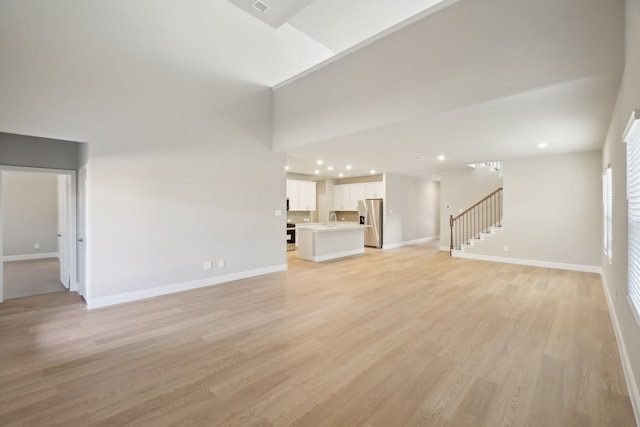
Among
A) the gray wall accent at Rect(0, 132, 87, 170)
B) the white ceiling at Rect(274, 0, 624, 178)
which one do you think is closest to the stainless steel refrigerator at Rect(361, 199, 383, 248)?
the white ceiling at Rect(274, 0, 624, 178)

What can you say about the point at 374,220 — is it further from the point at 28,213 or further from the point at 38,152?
the point at 28,213

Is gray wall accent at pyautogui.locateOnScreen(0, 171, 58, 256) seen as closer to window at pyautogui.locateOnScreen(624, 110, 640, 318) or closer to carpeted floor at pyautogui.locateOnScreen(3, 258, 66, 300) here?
carpeted floor at pyautogui.locateOnScreen(3, 258, 66, 300)

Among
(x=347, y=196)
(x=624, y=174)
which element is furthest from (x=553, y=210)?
(x=347, y=196)

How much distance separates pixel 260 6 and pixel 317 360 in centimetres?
497

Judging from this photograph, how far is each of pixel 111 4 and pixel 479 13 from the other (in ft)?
15.3

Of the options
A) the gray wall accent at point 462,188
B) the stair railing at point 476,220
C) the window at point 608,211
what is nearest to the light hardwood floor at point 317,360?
the window at point 608,211

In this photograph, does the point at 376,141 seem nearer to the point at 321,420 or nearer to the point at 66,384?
the point at 321,420

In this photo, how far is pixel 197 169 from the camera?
476cm

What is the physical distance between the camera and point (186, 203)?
4.66 m

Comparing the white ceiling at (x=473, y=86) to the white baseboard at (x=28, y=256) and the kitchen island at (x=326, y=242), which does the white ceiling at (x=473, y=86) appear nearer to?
the kitchen island at (x=326, y=242)

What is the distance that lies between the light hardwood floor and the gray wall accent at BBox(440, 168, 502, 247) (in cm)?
431

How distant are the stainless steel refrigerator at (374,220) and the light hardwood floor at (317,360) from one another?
4.94 meters

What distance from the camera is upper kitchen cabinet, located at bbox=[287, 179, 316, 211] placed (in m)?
9.74

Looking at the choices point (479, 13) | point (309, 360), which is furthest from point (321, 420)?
point (479, 13)
